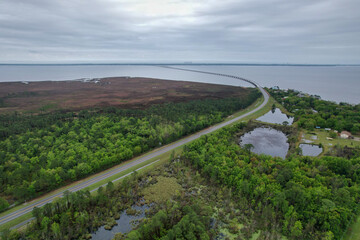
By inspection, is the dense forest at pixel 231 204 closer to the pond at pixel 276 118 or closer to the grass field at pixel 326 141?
the grass field at pixel 326 141

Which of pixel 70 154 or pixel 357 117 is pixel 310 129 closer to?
pixel 357 117

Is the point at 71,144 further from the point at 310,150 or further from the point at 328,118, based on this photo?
the point at 328,118

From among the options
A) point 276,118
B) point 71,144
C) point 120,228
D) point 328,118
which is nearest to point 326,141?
point 328,118

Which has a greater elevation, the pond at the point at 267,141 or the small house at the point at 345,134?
the small house at the point at 345,134

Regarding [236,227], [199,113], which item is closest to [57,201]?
[236,227]

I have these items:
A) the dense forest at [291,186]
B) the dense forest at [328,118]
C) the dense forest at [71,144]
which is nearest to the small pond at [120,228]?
the dense forest at [71,144]
